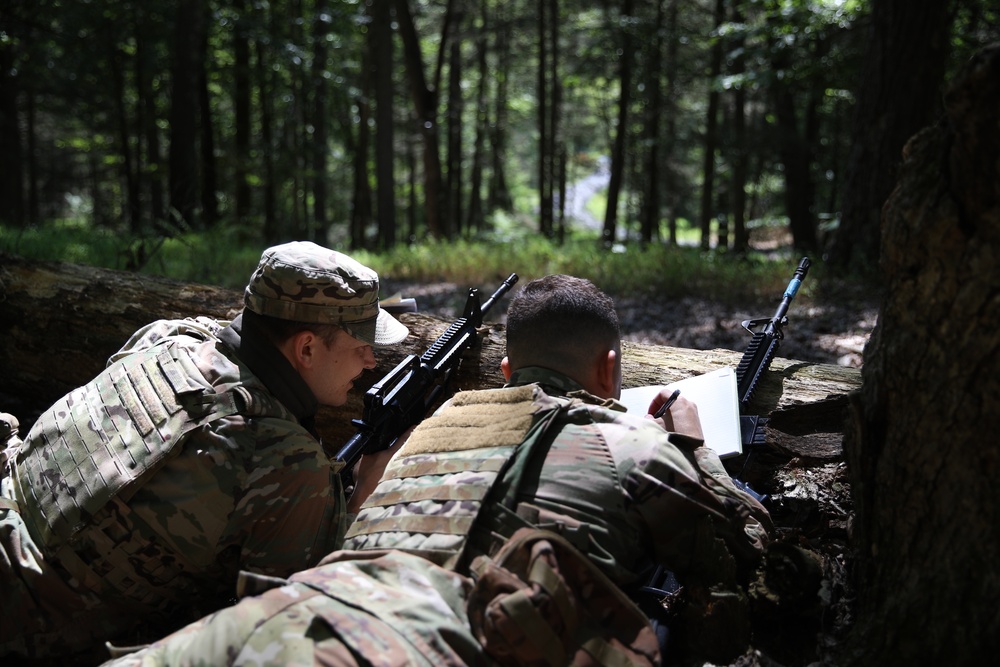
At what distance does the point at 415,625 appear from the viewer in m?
1.74

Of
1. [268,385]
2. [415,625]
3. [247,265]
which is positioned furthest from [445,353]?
[247,265]

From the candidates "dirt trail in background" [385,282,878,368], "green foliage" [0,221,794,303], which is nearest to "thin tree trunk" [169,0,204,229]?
"green foliage" [0,221,794,303]

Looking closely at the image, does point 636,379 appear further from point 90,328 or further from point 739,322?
point 90,328

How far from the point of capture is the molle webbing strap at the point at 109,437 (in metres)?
2.46

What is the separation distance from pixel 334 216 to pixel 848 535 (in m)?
27.5

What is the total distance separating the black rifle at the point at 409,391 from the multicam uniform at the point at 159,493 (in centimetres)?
31

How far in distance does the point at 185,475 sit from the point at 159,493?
0.33 ft

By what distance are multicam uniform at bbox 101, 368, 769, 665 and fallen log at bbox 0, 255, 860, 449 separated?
1637 millimetres

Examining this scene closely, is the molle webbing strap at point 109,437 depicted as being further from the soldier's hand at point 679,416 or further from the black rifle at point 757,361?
the black rifle at point 757,361

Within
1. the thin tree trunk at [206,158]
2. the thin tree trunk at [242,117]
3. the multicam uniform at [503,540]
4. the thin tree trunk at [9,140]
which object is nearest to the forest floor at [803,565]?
the multicam uniform at [503,540]

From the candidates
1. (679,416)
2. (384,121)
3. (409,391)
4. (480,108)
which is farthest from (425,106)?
(679,416)

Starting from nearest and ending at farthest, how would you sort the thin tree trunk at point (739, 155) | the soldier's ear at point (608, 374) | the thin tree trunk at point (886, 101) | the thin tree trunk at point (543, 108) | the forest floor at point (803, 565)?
1. the forest floor at point (803, 565)
2. the soldier's ear at point (608, 374)
3. the thin tree trunk at point (886, 101)
4. the thin tree trunk at point (739, 155)
5. the thin tree trunk at point (543, 108)

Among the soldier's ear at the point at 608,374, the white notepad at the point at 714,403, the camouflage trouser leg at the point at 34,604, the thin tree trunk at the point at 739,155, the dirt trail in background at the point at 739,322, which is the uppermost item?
the thin tree trunk at the point at 739,155

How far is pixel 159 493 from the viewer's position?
8.16 ft
